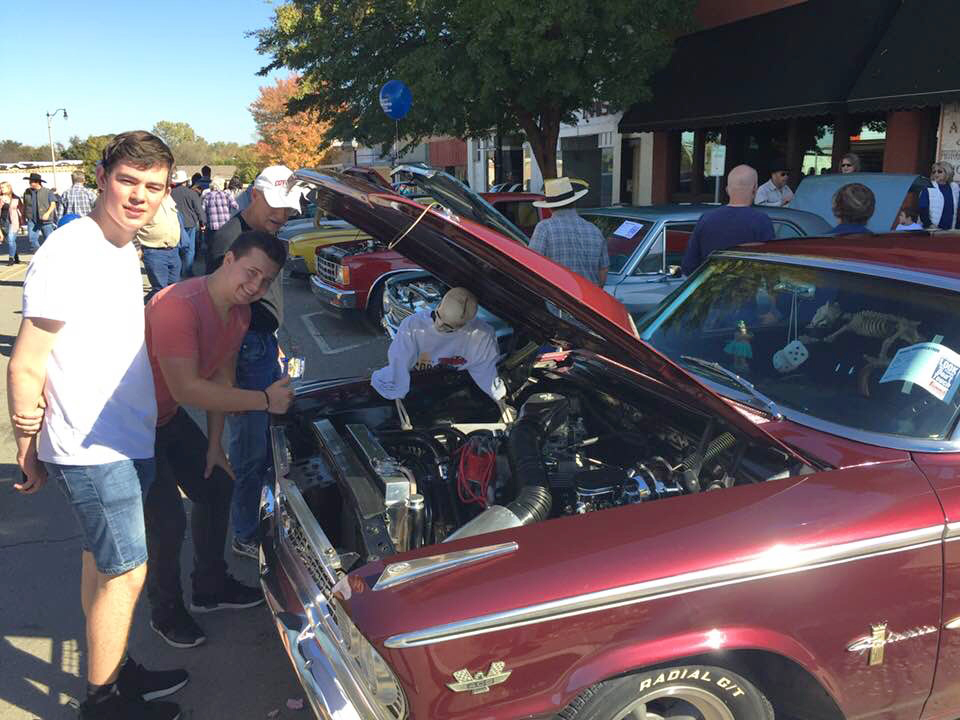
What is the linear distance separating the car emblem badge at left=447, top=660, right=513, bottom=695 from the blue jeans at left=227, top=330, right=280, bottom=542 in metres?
1.92

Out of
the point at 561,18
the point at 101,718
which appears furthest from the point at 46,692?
the point at 561,18

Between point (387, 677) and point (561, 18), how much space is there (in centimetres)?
1187

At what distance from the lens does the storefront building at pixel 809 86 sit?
9.91 metres

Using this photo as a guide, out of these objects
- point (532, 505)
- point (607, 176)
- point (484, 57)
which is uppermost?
point (484, 57)

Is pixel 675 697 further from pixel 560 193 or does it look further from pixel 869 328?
pixel 560 193

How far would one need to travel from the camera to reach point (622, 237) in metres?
6.80

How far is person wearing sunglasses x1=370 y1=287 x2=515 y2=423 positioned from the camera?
12.3 feet

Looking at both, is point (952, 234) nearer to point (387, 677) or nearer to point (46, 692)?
point (387, 677)

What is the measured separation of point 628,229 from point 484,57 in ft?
22.9

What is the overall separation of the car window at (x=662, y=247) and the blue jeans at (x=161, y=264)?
4743mm

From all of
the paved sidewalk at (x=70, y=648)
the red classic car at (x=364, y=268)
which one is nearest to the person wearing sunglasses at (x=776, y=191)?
the red classic car at (x=364, y=268)

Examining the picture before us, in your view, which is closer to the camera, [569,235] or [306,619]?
[306,619]

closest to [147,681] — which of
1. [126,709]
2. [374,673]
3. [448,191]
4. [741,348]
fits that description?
[126,709]

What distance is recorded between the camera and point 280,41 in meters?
16.9
